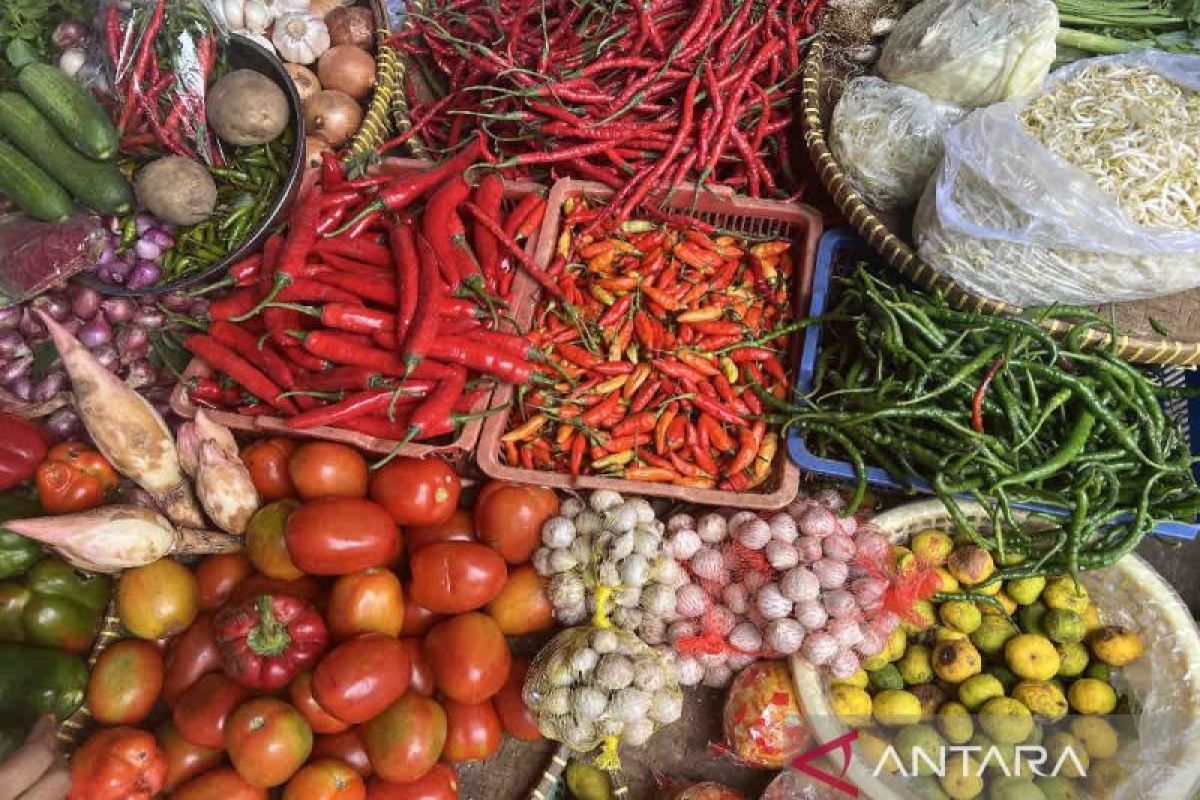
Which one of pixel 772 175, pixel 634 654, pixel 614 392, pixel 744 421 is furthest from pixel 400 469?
pixel 772 175

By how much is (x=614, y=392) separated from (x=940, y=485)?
1.06 m

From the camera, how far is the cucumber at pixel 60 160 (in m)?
2.61

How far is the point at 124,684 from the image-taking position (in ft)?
7.22

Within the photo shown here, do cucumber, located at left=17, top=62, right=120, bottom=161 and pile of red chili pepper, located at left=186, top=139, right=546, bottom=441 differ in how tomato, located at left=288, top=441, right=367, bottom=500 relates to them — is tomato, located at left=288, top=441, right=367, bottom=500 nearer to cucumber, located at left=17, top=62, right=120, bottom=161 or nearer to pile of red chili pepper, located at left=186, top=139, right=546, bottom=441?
pile of red chili pepper, located at left=186, top=139, right=546, bottom=441

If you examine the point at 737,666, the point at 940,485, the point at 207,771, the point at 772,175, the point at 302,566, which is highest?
the point at 772,175

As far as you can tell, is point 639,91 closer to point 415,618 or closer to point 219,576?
point 415,618

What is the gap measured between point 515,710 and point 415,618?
421 millimetres

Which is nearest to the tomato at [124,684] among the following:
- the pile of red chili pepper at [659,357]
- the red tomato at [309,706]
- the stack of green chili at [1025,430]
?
the red tomato at [309,706]

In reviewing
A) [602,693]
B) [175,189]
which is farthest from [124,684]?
[175,189]

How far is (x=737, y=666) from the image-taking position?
2490 mm

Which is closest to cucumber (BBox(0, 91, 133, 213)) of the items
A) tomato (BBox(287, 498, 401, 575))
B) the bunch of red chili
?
the bunch of red chili

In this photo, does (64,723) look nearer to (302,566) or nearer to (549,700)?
(302,566)

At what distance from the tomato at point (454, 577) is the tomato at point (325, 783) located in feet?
1.61

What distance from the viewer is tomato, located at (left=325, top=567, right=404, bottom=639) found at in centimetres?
218
